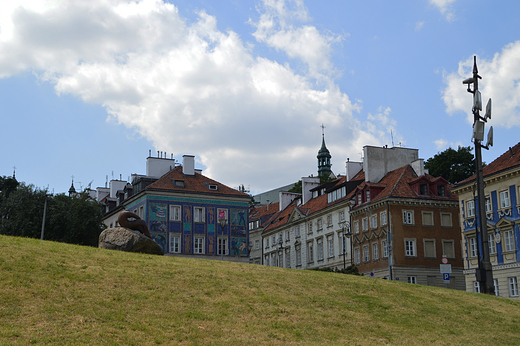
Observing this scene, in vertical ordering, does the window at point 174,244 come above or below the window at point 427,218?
below

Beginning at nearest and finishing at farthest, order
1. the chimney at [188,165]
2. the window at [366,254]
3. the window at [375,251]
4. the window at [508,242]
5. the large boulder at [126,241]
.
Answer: the large boulder at [126,241], the window at [508,242], the window at [375,251], the window at [366,254], the chimney at [188,165]

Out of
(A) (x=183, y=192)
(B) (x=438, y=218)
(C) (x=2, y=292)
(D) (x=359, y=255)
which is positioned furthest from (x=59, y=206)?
(C) (x=2, y=292)

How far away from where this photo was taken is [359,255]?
7025 centimetres

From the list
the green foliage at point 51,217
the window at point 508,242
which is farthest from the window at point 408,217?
the green foliage at point 51,217

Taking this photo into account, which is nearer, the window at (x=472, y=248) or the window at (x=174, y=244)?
the window at (x=472, y=248)

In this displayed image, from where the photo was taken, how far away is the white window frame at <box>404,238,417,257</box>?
212 ft

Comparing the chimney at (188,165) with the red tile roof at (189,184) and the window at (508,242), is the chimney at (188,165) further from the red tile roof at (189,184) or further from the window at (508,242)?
the window at (508,242)

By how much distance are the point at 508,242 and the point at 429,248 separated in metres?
14.7

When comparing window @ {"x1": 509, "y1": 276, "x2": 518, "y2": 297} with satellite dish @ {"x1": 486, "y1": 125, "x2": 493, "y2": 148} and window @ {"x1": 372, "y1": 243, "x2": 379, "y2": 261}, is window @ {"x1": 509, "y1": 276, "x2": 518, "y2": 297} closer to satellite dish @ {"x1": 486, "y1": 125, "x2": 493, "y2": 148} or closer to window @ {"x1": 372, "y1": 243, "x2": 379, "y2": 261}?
window @ {"x1": 372, "y1": 243, "x2": 379, "y2": 261}

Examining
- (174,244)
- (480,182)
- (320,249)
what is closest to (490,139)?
(480,182)

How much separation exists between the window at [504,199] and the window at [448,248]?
14967 millimetres

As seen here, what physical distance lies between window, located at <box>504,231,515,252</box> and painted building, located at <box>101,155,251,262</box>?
103 feet

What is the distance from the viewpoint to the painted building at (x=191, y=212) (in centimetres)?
7162

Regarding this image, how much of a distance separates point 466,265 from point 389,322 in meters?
38.0
